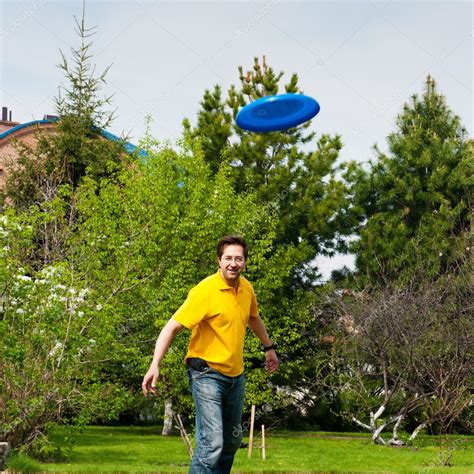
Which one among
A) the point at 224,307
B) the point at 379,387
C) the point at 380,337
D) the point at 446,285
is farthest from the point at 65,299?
the point at 379,387

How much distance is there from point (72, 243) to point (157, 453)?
15.0 ft

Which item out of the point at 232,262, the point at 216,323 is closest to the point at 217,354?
→ the point at 216,323

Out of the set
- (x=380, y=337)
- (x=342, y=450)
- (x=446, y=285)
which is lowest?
(x=342, y=450)

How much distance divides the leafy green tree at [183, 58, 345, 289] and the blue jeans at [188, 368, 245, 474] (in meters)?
21.0

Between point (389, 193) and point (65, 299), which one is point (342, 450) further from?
point (389, 193)

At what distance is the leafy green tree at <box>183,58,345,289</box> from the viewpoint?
27.8 metres

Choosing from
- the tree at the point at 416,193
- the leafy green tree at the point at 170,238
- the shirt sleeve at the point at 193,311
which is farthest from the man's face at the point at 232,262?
the tree at the point at 416,193

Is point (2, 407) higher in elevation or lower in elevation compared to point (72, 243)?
lower

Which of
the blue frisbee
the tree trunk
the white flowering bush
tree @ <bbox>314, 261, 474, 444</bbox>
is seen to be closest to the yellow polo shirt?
the blue frisbee

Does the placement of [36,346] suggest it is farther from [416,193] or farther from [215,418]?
[416,193]

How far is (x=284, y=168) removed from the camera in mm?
27891

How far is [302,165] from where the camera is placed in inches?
1126

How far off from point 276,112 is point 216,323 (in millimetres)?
5351

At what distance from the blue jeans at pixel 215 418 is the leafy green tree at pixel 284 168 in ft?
69.1
